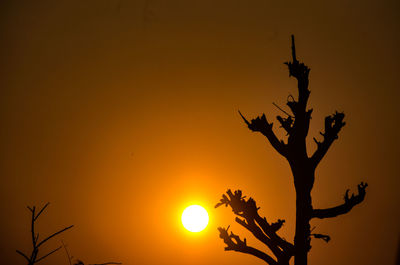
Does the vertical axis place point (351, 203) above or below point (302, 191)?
below

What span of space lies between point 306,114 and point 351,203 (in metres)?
1.66

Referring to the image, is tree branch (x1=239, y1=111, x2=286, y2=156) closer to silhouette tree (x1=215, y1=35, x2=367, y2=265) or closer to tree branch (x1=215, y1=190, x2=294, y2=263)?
silhouette tree (x1=215, y1=35, x2=367, y2=265)

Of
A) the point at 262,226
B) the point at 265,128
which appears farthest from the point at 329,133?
the point at 262,226

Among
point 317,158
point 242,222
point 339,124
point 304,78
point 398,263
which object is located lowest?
point 398,263

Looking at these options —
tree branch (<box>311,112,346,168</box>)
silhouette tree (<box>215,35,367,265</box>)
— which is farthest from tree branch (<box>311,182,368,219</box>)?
tree branch (<box>311,112,346,168</box>)

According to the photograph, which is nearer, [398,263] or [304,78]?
[304,78]

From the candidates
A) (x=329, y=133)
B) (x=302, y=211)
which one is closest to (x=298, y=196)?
(x=302, y=211)

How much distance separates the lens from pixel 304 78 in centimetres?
600

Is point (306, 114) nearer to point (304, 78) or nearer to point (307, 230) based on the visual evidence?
point (304, 78)

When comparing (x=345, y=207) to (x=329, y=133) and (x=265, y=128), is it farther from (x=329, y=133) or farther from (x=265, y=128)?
(x=265, y=128)

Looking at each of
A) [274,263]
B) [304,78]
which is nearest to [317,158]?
[304,78]

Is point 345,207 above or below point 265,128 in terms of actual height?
below

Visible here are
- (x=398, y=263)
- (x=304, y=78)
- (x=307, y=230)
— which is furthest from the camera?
(x=398, y=263)

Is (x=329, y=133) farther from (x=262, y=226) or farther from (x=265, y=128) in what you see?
(x=262, y=226)
